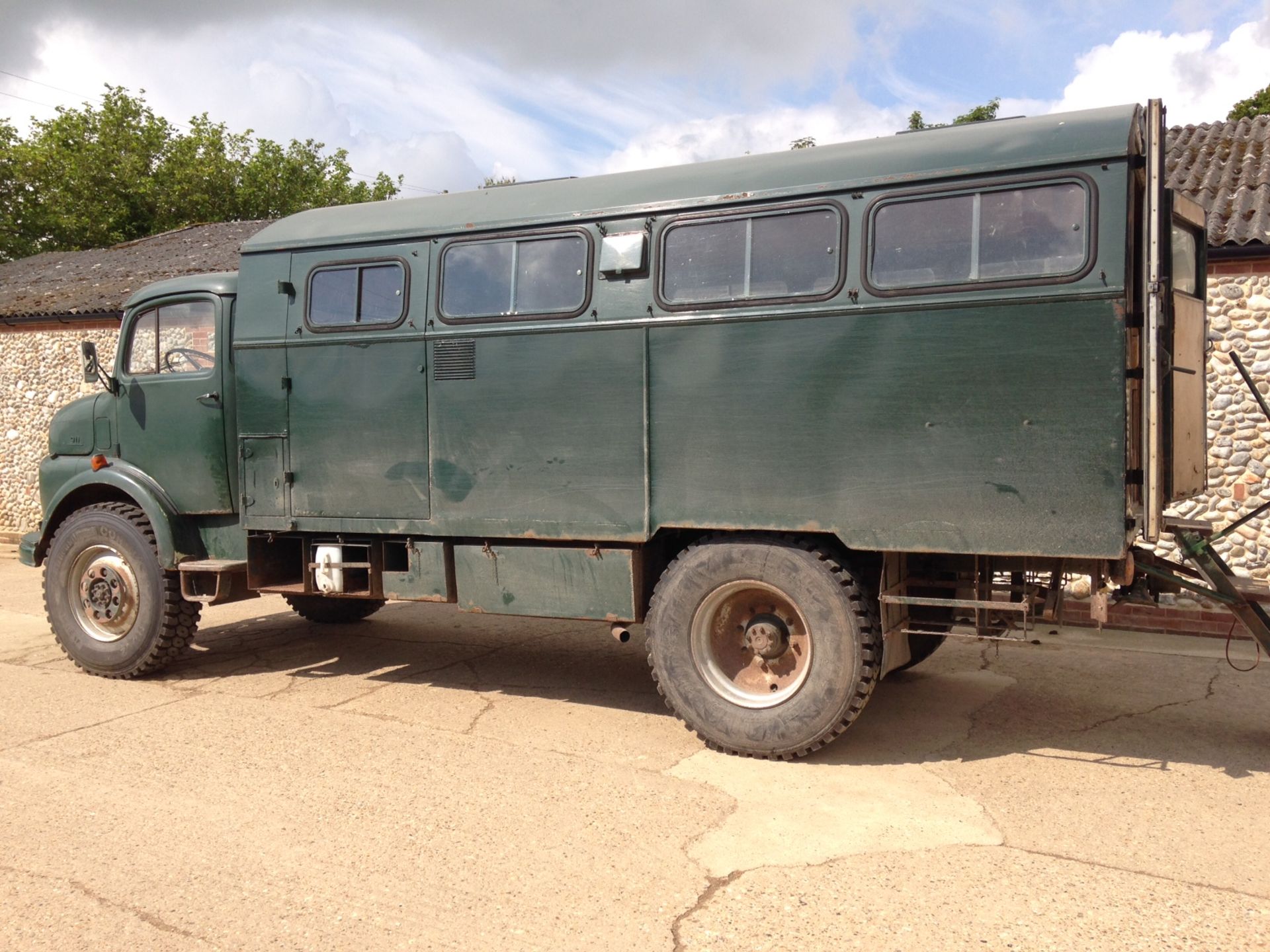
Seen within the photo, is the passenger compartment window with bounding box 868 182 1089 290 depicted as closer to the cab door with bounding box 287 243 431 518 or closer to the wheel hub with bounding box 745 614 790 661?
the wheel hub with bounding box 745 614 790 661

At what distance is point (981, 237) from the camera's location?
4.92 meters

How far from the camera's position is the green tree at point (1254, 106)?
80.1ft

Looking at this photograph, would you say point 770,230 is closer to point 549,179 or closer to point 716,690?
point 549,179

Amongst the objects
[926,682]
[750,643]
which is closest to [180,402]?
[750,643]

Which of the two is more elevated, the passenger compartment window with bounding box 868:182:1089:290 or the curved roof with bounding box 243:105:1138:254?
the curved roof with bounding box 243:105:1138:254

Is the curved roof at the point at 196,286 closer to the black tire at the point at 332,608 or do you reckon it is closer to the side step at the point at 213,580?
the side step at the point at 213,580

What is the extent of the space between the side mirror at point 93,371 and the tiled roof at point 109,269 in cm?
721

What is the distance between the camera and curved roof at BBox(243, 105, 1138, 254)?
4863 millimetres

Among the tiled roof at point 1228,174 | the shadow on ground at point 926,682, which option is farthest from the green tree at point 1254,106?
the shadow on ground at point 926,682

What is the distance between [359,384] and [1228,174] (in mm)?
8996

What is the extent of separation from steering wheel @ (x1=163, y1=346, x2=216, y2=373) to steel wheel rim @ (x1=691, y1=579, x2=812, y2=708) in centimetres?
407

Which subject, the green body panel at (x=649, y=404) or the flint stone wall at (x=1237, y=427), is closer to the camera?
the green body panel at (x=649, y=404)

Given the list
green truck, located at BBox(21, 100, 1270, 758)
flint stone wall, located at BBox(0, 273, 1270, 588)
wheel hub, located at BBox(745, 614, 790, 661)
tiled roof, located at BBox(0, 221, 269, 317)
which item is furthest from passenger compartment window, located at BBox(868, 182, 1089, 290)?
tiled roof, located at BBox(0, 221, 269, 317)

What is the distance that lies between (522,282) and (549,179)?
2.59 feet
